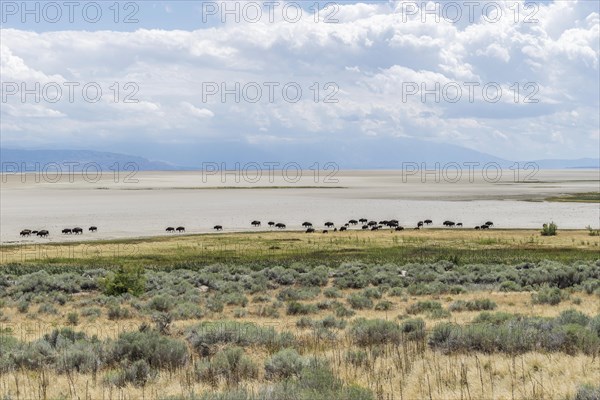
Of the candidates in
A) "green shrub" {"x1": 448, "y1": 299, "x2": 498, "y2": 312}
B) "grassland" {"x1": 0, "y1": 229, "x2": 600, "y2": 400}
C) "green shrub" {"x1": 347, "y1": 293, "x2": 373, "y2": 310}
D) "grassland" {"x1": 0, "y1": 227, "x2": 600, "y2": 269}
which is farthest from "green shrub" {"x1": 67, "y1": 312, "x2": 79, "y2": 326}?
"grassland" {"x1": 0, "y1": 227, "x2": 600, "y2": 269}

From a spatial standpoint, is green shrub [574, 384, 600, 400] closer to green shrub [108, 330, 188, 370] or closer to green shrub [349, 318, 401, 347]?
green shrub [349, 318, 401, 347]

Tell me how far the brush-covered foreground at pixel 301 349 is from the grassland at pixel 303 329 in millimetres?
41

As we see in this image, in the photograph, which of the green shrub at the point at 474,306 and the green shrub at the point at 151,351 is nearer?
the green shrub at the point at 151,351

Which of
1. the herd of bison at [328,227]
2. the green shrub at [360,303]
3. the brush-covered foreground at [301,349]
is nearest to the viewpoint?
the brush-covered foreground at [301,349]

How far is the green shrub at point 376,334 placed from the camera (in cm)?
1302

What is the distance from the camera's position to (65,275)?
28.4 metres

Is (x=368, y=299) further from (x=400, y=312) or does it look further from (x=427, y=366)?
(x=427, y=366)

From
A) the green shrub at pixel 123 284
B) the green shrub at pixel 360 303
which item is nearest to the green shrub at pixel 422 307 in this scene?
the green shrub at pixel 360 303

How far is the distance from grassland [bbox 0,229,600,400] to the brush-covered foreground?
41 millimetres

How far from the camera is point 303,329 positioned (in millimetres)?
16016

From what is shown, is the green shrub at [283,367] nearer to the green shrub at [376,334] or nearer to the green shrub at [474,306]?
the green shrub at [376,334]

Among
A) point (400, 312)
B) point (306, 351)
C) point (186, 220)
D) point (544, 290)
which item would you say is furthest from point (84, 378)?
point (186, 220)

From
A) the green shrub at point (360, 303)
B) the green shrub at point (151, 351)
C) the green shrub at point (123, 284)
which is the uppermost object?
the green shrub at point (151, 351)

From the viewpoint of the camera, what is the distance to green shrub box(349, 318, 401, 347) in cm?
1302
